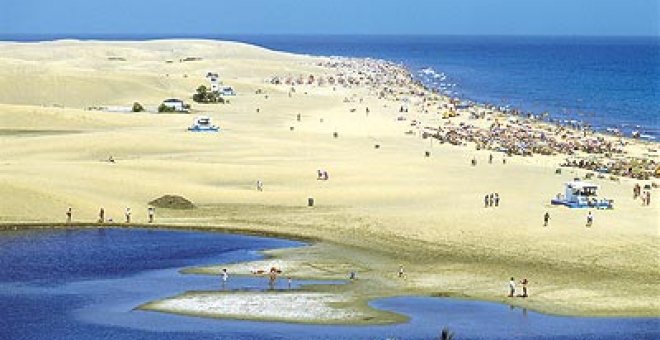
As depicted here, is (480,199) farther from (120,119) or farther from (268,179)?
(120,119)

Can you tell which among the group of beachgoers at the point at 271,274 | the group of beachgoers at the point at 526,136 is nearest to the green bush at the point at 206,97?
the group of beachgoers at the point at 526,136

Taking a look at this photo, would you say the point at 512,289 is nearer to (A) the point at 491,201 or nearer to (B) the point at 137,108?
(A) the point at 491,201

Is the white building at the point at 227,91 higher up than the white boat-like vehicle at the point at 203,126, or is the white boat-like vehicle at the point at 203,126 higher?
the white building at the point at 227,91

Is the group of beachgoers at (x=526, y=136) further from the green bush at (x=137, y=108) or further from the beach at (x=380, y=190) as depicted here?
the green bush at (x=137, y=108)

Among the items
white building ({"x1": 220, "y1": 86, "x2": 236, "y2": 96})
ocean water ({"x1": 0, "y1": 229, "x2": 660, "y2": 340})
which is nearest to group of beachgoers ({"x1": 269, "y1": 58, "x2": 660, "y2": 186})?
white building ({"x1": 220, "y1": 86, "x2": 236, "y2": 96})

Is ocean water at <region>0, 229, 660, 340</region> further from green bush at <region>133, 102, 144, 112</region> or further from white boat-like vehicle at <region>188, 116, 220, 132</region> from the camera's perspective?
green bush at <region>133, 102, 144, 112</region>
